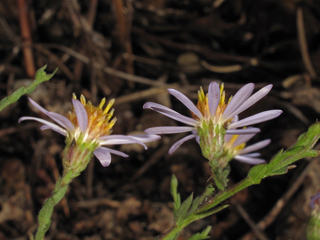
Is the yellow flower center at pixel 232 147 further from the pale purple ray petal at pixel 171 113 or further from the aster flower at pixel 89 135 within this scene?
the aster flower at pixel 89 135

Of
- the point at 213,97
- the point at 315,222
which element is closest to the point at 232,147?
the point at 213,97

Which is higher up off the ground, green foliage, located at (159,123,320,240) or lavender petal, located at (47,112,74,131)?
lavender petal, located at (47,112,74,131)

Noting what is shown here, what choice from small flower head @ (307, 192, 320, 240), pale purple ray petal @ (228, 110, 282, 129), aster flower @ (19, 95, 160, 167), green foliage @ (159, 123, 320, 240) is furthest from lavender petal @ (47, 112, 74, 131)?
small flower head @ (307, 192, 320, 240)

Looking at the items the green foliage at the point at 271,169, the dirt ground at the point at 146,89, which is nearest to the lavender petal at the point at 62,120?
the green foliage at the point at 271,169

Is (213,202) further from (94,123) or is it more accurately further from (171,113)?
(94,123)

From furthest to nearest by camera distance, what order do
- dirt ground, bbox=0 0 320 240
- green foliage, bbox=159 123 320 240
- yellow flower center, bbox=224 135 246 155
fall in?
1. dirt ground, bbox=0 0 320 240
2. yellow flower center, bbox=224 135 246 155
3. green foliage, bbox=159 123 320 240

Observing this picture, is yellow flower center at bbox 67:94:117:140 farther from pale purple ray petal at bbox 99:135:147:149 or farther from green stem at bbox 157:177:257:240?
green stem at bbox 157:177:257:240

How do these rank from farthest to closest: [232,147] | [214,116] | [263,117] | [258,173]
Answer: [232,147] → [214,116] → [263,117] → [258,173]
